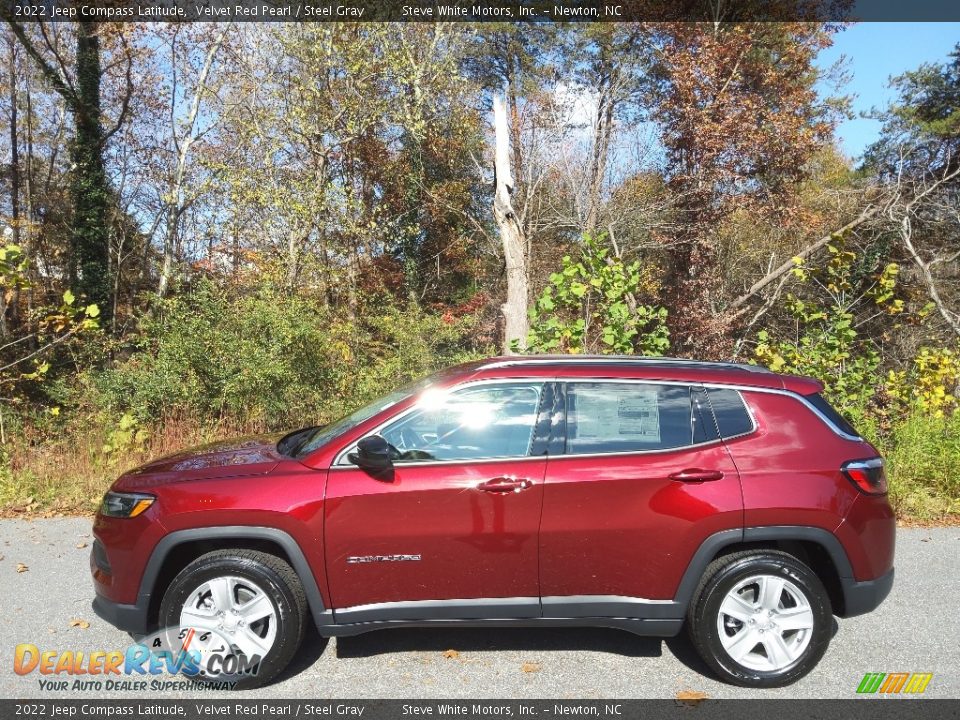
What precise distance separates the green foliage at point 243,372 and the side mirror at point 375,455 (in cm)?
537

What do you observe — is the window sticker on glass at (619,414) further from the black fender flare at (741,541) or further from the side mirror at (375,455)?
the side mirror at (375,455)

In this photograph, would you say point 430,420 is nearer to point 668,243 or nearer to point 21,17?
point 668,243

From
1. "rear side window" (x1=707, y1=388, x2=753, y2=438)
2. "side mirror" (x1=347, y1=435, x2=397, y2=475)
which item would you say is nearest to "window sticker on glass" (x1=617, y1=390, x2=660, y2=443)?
"rear side window" (x1=707, y1=388, x2=753, y2=438)


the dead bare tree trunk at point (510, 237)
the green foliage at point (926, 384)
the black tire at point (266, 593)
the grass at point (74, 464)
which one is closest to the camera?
the black tire at point (266, 593)

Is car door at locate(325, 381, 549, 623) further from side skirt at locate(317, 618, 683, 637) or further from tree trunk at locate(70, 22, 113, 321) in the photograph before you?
tree trunk at locate(70, 22, 113, 321)

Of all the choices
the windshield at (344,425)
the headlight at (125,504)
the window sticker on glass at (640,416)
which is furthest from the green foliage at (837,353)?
the headlight at (125,504)

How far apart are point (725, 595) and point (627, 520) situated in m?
0.66

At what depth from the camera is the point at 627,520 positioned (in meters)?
3.31

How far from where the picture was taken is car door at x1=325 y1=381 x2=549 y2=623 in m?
3.31

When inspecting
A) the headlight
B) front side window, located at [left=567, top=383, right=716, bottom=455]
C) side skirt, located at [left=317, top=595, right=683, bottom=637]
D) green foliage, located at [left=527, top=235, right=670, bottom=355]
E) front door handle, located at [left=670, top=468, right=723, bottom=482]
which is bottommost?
side skirt, located at [left=317, top=595, right=683, bottom=637]

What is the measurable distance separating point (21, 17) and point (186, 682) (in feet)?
54.1

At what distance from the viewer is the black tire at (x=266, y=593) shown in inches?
131

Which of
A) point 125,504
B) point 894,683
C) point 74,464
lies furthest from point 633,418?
point 74,464

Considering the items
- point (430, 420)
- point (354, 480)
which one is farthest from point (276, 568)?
point (430, 420)
